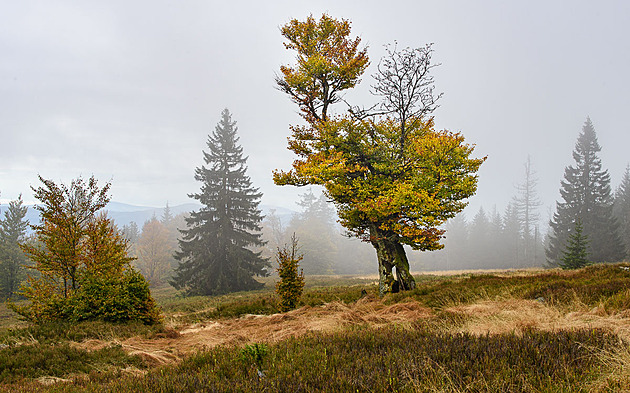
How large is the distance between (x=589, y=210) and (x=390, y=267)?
140 ft

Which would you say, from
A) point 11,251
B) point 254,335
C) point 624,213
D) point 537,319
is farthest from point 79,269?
point 624,213

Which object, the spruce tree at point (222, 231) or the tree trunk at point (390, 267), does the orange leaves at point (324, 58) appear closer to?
the tree trunk at point (390, 267)

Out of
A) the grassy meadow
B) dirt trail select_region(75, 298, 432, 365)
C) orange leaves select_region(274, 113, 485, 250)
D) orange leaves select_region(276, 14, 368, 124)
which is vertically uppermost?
orange leaves select_region(276, 14, 368, 124)

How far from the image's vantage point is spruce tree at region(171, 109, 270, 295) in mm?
29688

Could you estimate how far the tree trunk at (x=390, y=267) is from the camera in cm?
1332

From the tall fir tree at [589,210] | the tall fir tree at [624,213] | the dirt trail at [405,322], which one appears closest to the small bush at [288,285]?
the dirt trail at [405,322]

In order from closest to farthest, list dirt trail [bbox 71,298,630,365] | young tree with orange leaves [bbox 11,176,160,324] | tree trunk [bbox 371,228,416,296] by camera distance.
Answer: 1. dirt trail [bbox 71,298,630,365]
2. young tree with orange leaves [bbox 11,176,160,324]
3. tree trunk [bbox 371,228,416,296]

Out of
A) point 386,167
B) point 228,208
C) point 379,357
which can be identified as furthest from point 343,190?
point 228,208

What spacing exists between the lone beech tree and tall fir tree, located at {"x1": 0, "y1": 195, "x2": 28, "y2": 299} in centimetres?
3994

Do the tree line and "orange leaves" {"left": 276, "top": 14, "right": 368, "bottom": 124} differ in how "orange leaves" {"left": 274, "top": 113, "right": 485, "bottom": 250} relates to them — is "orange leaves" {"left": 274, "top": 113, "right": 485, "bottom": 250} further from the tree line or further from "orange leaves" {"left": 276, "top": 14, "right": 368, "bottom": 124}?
the tree line

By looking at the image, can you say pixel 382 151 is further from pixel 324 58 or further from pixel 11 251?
pixel 11 251

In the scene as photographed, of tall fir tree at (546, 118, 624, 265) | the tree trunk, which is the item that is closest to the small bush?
the tree trunk

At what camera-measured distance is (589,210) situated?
41.4 meters

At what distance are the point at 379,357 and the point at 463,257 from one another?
83454mm
